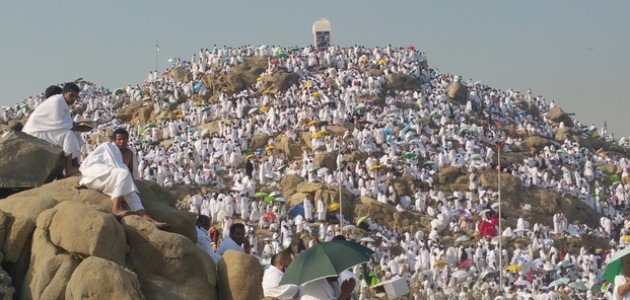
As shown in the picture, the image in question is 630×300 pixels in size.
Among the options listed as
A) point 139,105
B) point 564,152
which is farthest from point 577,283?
point 139,105

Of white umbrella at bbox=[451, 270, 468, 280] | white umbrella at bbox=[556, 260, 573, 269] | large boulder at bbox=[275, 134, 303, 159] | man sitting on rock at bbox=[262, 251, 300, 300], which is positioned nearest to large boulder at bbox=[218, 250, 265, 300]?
man sitting on rock at bbox=[262, 251, 300, 300]

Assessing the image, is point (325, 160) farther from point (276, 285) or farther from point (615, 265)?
point (615, 265)

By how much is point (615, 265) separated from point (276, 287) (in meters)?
2.84

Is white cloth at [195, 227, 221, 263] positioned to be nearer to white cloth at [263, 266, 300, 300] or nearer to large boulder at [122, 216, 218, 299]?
large boulder at [122, 216, 218, 299]

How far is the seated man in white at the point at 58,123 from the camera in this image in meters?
12.8

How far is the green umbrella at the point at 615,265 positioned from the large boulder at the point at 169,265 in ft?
11.5

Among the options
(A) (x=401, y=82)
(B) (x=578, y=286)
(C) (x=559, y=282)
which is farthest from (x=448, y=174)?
(B) (x=578, y=286)

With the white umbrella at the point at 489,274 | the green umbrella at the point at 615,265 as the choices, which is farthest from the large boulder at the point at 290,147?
the green umbrella at the point at 615,265

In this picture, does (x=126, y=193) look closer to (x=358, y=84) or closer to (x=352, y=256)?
(x=352, y=256)

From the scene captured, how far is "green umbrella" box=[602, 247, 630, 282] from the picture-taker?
29.4 feet

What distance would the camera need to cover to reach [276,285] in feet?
32.7

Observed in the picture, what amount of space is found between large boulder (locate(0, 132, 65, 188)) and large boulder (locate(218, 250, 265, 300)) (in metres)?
2.64

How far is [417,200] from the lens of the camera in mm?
45719

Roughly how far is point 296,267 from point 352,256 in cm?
49
